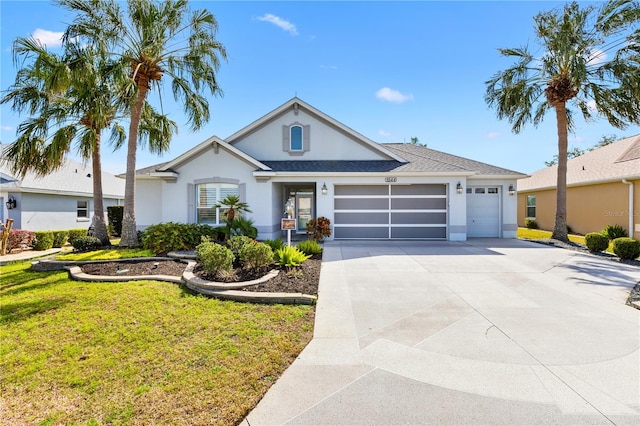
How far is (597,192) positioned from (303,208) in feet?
53.1

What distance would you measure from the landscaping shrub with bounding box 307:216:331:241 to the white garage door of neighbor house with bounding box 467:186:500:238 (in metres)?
7.42

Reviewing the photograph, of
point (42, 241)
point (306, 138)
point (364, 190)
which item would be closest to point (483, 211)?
point (364, 190)

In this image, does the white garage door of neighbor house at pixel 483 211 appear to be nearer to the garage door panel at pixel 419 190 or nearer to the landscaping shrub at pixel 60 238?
the garage door panel at pixel 419 190

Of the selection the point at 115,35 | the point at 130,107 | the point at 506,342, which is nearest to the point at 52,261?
the point at 130,107

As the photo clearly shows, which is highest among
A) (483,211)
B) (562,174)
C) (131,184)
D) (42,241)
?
(562,174)

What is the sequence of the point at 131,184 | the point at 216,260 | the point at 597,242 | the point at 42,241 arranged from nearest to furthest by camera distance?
the point at 216,260
the point at 131,184
the point at 597,242
the point at 42,241

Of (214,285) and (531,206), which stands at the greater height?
(531,206)

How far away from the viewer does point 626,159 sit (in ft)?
50.6

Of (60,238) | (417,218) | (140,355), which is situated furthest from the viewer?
(60,238)

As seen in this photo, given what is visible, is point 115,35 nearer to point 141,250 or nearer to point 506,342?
point 141,250

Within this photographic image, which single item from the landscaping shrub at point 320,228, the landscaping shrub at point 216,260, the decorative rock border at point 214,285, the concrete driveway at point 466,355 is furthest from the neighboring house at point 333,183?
the concrete driveway at point 466,355

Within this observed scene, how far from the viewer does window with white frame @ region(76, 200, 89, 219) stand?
18.2 meters

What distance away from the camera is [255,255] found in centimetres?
693

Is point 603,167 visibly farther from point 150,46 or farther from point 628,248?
point 150,46
